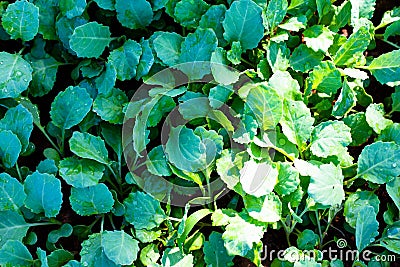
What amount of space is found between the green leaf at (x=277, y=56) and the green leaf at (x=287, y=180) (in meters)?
0.27

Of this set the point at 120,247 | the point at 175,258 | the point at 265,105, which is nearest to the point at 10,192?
the point at 120,247

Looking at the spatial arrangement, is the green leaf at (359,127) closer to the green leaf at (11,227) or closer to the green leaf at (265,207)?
the green leaf at (265,207)

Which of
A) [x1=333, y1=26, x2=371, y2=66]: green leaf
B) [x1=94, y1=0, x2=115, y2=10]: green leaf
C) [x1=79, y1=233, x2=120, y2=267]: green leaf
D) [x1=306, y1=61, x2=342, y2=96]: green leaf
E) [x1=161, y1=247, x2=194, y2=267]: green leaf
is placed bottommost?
[x1=161, y1=247, x2=194, y2=267]: green leaf

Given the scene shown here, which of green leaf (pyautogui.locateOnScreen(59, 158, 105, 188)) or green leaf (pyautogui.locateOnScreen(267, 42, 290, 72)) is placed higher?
green leaf (pyautogui.locateOnScreen(267, 42, 290, 72))

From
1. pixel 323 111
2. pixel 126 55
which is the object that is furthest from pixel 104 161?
pixel 323 111

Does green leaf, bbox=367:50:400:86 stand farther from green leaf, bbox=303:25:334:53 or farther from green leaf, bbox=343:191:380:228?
green leaf, bbox=343:191:380:228

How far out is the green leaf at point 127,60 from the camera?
1.44 meters

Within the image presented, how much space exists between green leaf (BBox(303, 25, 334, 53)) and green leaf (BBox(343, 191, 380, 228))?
15.1 inches

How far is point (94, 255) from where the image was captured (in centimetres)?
128

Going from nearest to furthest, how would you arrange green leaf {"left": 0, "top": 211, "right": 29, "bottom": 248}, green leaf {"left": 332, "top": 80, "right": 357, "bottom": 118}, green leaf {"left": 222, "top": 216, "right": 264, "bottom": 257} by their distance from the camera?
green leaf {"left": 222, "top": 216, "right": 264, "bottom": 257} < green leaf {"left": 0, "top": 211, "right": 29, "bottom": 248} < green leaf {"left": 332, "top": 80, "right": 357, "bottom": 118}

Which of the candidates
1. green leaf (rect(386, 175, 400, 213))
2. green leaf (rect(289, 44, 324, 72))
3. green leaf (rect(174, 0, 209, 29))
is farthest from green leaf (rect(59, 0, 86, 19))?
green leaf (rect(386, 175, 400, 213))

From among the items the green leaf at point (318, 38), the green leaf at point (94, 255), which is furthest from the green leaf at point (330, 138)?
the green leaf at point (94, 255)

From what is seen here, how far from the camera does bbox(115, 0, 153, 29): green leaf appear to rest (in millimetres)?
1469

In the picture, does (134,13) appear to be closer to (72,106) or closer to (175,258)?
(72,106)
